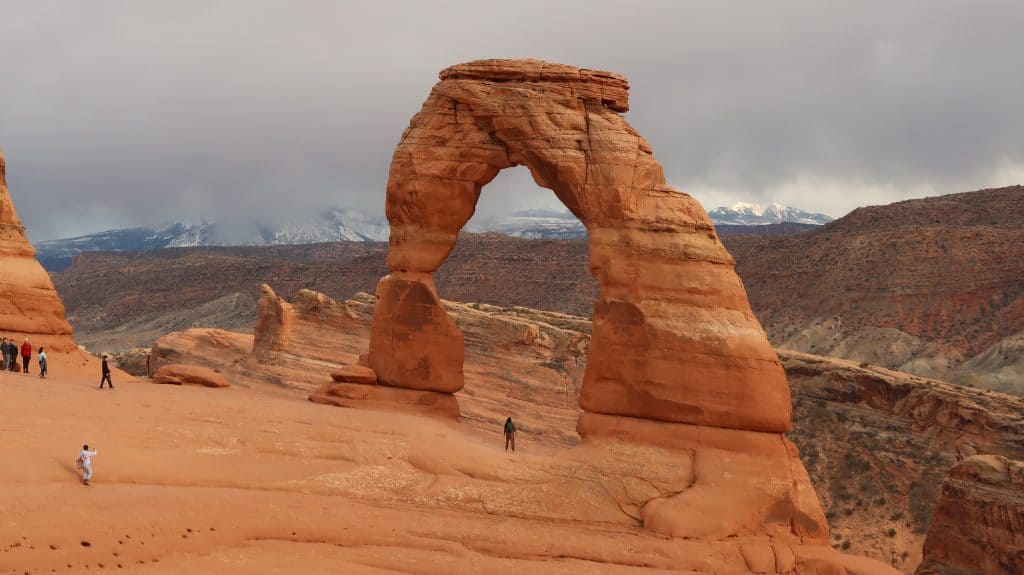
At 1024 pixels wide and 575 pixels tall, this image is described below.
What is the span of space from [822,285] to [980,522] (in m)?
48.2

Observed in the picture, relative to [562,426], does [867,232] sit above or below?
above

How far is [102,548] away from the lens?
51.4 feet

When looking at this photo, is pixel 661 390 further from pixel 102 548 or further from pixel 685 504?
pixel 102 548

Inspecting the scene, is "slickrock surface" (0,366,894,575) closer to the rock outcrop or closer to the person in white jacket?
the person in white jacket

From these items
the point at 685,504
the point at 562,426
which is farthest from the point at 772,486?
the point at 562,426

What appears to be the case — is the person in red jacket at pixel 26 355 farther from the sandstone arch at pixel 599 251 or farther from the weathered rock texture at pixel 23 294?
the sandstone arch at pixel 599 251

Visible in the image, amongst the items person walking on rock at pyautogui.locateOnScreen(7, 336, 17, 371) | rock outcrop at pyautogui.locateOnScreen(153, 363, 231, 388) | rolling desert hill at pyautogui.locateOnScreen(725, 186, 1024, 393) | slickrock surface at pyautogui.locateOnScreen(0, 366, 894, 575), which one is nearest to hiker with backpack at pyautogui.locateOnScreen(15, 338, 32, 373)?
person walking on rock at pyautogui.locateOnScreen(7, 336, 17, 371)

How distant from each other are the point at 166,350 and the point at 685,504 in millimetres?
30360

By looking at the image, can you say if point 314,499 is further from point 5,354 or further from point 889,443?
point 889,443

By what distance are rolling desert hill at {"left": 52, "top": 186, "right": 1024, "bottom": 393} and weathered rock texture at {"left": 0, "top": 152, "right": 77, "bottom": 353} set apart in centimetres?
4169

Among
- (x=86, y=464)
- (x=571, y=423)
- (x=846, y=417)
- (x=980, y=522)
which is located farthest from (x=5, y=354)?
(x=846, y=417)

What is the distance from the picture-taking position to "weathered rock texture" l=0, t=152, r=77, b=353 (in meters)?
32.7

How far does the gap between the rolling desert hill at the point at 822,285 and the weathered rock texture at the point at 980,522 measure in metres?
21.0

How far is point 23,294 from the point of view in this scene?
33031mm
